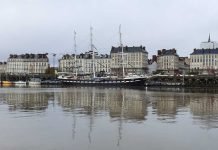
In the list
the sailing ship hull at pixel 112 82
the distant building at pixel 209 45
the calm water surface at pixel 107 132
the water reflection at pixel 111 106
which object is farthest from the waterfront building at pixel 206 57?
the calm water surface at pixel 107 132

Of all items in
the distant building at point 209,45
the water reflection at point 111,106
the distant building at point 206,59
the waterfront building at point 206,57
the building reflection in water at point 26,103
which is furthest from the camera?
the distant building at point 209,45

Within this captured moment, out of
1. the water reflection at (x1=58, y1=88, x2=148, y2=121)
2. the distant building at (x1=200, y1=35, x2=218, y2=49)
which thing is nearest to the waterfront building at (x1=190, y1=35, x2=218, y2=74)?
the distant building at (x1=200, y1=35, x2=218, y2=49)

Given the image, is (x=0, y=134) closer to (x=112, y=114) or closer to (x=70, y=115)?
(x=70, y=115)

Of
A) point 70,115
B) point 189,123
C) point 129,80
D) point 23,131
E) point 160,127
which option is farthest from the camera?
point 129,80

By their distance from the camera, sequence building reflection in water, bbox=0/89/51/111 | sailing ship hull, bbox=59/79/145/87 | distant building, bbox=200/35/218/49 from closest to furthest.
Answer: building reflection in water, bbox=0/89/51/111, sailing ship hull, bbox=59/79/145/87, distant building, bbox=200/35/218/49

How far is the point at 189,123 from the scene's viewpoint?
2319 cm

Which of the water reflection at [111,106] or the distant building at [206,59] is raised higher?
the distant building at [206,59]

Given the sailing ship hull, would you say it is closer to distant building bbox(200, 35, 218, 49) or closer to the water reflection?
the water reflection

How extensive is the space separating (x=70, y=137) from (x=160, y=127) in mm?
5488

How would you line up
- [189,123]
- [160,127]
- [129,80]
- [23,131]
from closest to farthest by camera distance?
[23,131] < [160,127] < [189,123] < [129,80]

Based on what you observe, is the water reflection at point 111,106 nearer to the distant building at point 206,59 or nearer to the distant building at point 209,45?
the distant building at point 206,59

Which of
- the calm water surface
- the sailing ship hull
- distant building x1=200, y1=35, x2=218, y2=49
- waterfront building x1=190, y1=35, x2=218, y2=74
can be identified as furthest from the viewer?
distant building x1=200, y1=35, x2=218, y2=49

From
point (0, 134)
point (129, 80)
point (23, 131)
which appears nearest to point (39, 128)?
point (23, 131)

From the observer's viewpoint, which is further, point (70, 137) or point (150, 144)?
point (70, 137)
